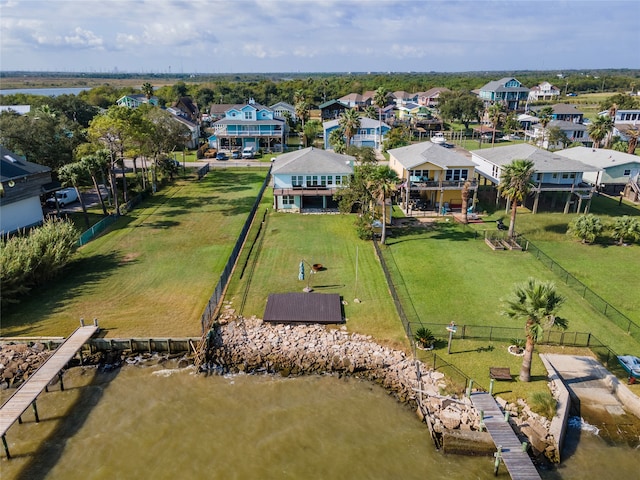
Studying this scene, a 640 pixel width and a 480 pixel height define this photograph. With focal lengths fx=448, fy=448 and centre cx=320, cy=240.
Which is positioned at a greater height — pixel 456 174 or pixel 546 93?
pixel 546 93

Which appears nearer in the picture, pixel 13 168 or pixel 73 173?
pixel 13 168

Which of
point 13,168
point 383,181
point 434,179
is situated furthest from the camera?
point 434,179

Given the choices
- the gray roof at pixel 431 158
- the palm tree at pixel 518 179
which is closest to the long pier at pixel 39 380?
the palm tree at pixel 518 179

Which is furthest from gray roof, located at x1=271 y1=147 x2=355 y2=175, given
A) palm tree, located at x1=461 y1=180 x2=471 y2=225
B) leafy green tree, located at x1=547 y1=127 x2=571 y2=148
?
leafy green tree, located at x1=547 y1=127 x2=571 y2=148

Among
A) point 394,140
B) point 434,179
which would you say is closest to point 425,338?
point 434,179

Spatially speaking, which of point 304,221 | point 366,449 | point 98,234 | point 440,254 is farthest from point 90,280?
point 440,254

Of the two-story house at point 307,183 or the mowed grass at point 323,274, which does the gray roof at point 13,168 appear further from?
the two-story house at point 307,183

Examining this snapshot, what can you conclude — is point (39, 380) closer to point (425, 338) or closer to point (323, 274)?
point (323, 274)
